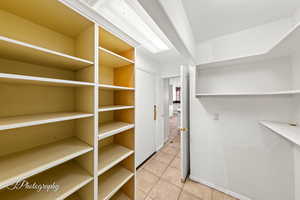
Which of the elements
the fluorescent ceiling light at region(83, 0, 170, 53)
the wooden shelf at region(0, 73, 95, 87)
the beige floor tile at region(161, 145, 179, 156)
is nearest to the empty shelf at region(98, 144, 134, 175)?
the wooden shelf at region(0, 73, 95, 87)

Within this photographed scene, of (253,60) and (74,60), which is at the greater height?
(253,60)

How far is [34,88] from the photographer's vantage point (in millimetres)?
809

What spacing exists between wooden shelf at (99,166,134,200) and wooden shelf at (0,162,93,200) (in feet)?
0.99

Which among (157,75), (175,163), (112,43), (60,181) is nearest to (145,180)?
(175,163)

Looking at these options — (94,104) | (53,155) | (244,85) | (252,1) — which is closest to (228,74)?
(244,85)

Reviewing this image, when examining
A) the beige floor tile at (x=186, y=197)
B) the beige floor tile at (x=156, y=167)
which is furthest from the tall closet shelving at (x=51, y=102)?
the beige floor tile at (x=156, y=167)

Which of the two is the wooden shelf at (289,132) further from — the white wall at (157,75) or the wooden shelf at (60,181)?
the white wall at (157,75)

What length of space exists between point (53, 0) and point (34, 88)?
64 cm

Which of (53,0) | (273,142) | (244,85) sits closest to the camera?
(53,0)

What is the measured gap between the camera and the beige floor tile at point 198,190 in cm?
157

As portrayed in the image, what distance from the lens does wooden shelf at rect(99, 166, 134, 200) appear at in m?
0.99

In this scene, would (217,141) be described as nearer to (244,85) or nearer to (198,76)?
(244,85)

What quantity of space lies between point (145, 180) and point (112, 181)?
1.02m

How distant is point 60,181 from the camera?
2.62ft
